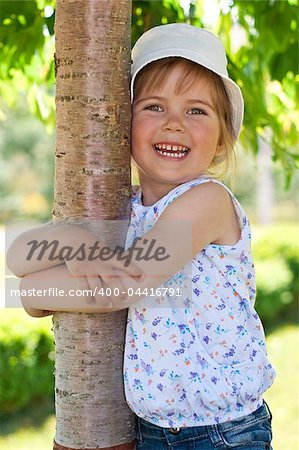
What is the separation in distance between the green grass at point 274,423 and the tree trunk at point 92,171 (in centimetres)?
425

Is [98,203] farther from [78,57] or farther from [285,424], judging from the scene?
[285,424]

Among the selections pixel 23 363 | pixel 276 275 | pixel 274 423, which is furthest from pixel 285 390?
pixel 276 275

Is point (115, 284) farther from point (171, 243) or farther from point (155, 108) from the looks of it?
point (155, 108)

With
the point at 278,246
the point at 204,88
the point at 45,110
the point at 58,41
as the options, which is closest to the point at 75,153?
the point at 58,41

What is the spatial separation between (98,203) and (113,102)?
218 mm

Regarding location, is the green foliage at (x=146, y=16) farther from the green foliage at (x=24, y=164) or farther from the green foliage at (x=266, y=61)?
the green foliage at (x=24, y=164)

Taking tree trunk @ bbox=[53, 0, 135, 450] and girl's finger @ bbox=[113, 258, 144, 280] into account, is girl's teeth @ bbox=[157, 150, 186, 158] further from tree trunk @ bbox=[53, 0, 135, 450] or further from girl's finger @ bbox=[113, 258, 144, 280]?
girl's finger @ bbox=[113, 258, 144, 280]

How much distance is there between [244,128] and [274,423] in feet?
12.5

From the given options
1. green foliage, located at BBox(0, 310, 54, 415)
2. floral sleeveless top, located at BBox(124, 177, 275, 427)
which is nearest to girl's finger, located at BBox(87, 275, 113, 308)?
floral sleeveless top, located at BBox(124, 177, 275, 427)

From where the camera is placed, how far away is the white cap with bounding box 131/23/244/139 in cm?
187

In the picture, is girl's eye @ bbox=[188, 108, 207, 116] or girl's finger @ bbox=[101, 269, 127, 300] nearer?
girl's finger @ bbox=[101, 269, 127, 300]

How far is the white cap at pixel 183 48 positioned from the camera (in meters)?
1.87

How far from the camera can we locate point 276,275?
9875mm

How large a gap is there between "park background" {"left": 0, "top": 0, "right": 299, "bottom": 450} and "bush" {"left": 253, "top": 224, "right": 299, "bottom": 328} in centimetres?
1
